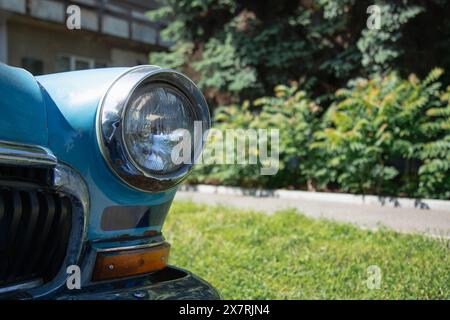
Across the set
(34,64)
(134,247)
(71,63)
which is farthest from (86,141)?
(71,63)

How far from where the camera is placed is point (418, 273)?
9.25ft

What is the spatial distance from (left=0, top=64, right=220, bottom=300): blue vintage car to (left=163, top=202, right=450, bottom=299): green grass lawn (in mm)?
1452

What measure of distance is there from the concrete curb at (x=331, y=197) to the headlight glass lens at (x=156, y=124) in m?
4.00

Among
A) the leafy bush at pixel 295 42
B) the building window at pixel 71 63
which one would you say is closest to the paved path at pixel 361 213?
the leafy bush at pixel 295 42

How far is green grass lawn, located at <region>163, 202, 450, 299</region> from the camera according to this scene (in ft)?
8.85

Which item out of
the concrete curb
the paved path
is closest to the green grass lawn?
the paved path

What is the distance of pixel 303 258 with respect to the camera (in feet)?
10.9

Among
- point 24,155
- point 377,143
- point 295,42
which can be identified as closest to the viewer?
point 24,155

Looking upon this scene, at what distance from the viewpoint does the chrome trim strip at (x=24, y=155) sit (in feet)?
3.48

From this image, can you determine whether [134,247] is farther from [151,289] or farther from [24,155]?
[24,155]

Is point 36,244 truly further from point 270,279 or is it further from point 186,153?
point 270,279

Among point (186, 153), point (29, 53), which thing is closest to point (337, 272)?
point (186, 153)

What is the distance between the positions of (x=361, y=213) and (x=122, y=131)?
13.3 ft

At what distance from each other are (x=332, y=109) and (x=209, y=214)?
2.67m
